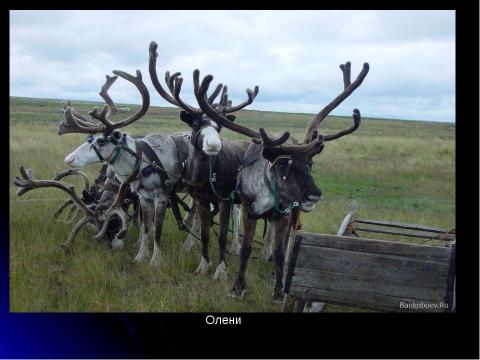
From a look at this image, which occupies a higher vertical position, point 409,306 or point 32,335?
point 409,306

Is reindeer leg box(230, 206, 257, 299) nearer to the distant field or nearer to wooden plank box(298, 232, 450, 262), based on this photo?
the distant field

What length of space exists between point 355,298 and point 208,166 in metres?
2.06

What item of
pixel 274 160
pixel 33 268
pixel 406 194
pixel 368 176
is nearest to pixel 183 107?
pixel 274 160

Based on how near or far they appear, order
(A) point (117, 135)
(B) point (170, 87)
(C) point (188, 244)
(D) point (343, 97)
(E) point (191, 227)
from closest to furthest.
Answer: (D) point (343, 97) → (B) point (170, 87) → (A) point (117, 135) → (C) point (188, 244) → (E) point (191, 227)

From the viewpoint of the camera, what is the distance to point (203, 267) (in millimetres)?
4645

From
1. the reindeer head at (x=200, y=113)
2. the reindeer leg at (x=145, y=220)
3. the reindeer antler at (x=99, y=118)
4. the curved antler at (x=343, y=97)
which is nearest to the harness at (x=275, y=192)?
the curved antler at (x=343, y=97)

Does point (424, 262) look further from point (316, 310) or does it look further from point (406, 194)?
point (406, 194)

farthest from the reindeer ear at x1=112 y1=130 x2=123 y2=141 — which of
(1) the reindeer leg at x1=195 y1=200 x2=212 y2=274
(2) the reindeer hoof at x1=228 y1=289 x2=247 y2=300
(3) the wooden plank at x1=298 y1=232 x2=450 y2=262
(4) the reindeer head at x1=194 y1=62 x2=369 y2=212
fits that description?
(3) the wooden plank at x1=298 y1=232 x2=450 y2=262

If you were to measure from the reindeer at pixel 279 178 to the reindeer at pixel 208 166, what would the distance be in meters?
0.37

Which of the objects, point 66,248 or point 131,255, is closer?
point 66,248

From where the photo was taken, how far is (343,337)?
2.84m

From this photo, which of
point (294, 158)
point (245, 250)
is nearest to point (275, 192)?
point (294, 158)

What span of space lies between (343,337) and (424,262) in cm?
63

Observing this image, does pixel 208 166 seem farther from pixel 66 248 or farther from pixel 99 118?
pixel 66 248
